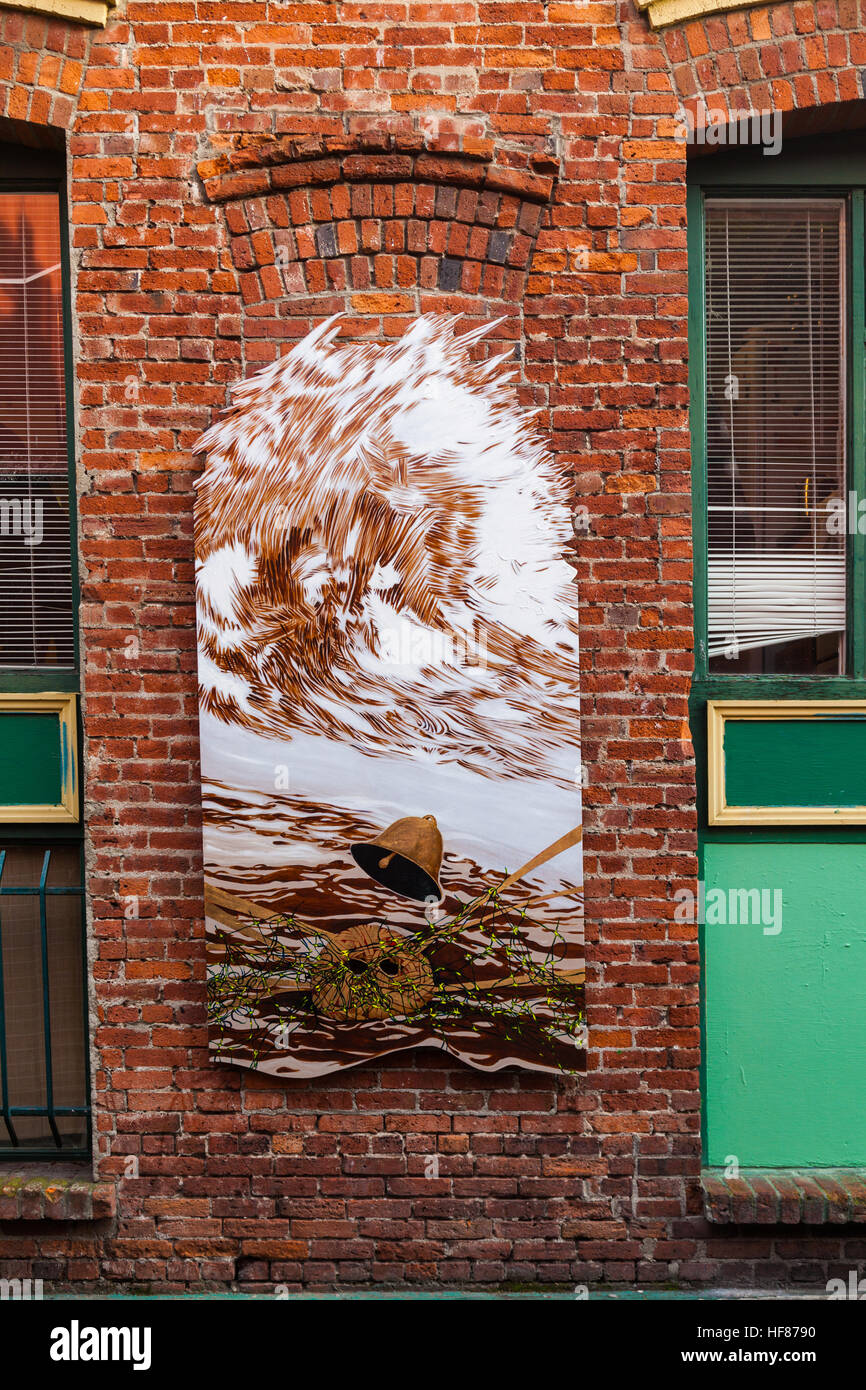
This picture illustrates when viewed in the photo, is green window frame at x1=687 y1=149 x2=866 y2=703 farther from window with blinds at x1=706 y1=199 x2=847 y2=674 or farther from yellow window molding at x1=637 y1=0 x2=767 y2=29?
yellow window molding at x1=637 y1=0 x2=767 y2=29

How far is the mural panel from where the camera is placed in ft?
10.5

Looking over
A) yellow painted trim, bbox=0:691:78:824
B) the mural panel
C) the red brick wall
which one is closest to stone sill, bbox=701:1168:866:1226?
the red brick wall

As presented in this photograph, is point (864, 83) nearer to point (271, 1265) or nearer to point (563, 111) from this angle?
point (563, 111)

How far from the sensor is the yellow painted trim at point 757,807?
11.2ft

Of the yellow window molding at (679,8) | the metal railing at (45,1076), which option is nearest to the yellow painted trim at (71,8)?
the yellow window molding at (679,8)

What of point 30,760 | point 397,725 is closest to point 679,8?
point 397,725

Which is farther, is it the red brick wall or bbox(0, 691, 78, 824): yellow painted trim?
bbox(0, 691, 78, 824): yellow painted trim

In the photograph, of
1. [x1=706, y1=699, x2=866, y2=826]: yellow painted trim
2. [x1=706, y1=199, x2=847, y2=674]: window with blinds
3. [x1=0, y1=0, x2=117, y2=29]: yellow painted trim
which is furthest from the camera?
[x1=706, y1=199, x2=847, y2=674]: window with blinds

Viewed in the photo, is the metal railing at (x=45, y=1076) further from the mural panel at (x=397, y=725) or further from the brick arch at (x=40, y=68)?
the brick arch at (x=40, y=68)

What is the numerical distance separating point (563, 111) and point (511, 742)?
2.15 meters

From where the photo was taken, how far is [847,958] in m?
3.45

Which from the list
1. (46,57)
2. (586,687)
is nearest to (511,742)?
(586,687)

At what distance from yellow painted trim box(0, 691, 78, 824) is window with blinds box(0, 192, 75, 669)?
0.17 m

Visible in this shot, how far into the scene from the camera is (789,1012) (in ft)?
11.3
